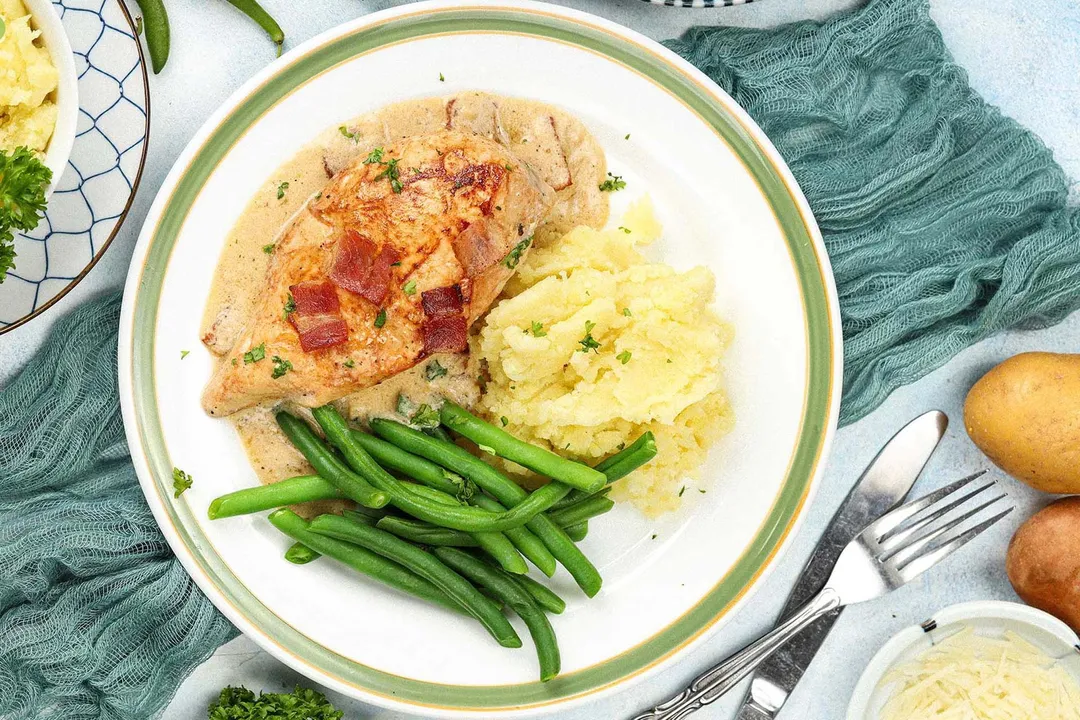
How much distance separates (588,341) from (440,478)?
88 cm

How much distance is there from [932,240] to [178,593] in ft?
12.9

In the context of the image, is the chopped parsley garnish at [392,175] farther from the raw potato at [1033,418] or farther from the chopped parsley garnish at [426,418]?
the raw potato at [1033,418]

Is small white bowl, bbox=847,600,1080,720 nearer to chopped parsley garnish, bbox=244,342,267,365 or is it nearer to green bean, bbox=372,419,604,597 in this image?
green bean, bbox=372,419,604,597

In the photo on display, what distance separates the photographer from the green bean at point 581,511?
4125 millimetres

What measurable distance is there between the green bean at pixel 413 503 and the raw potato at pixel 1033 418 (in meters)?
2.19

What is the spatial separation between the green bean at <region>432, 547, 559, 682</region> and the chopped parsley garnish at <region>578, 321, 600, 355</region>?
1.06 m

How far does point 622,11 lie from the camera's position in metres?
4.43

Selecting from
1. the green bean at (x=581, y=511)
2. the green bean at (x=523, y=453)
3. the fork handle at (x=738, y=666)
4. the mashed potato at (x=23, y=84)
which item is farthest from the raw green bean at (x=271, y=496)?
the fork handle at (x=738, y=666)

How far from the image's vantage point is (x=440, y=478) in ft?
13.2

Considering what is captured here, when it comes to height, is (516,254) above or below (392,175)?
below

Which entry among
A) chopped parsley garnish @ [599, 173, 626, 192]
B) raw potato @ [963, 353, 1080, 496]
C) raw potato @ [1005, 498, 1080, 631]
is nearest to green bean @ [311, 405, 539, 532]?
chopped parsley garnish @ [599, 173, 626, 192]

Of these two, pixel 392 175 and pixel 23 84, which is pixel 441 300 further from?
pixel 23 84

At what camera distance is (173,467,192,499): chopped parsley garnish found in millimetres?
3985

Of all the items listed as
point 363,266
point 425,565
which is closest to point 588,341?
point 363,266
